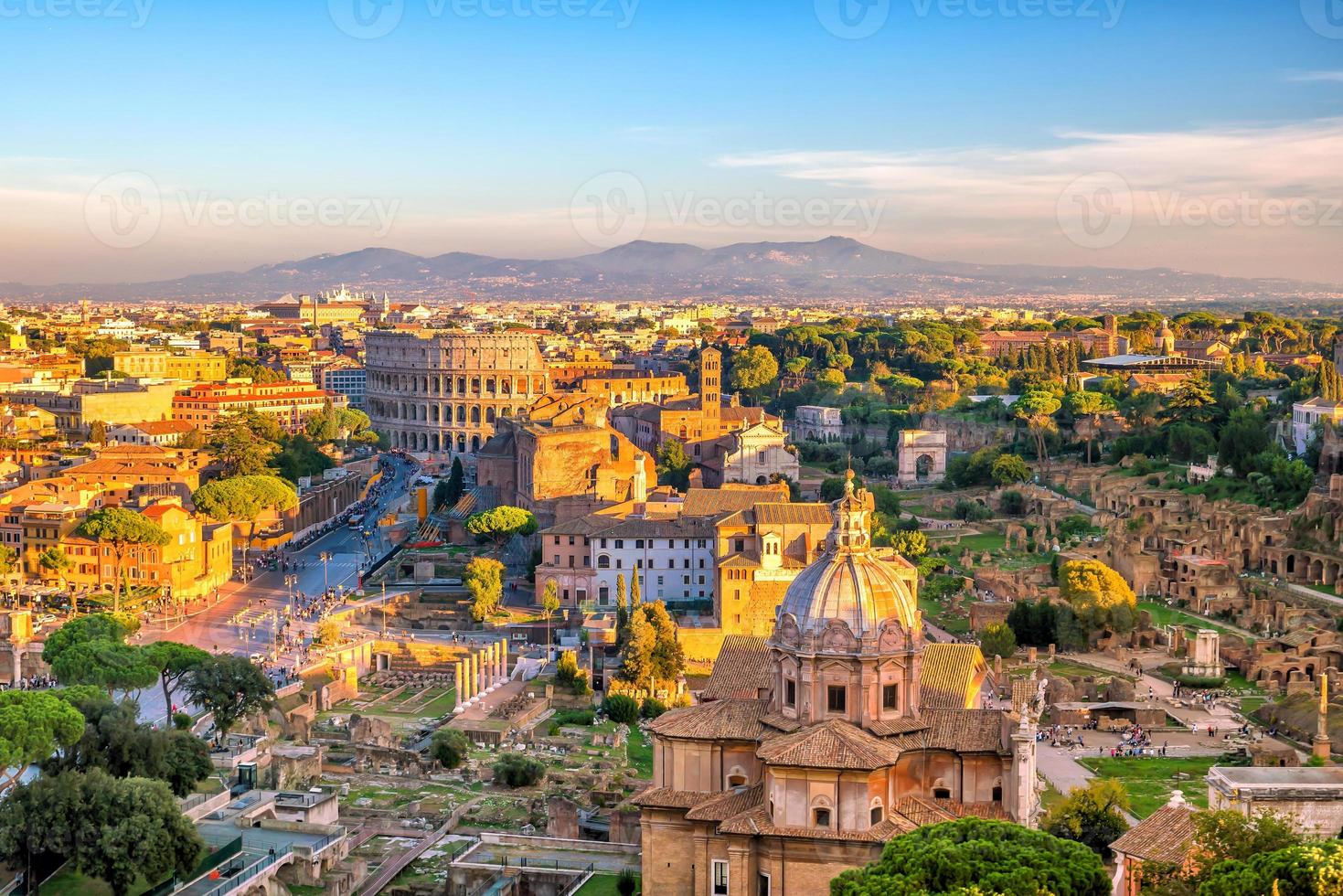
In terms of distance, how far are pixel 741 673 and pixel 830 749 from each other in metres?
3.81

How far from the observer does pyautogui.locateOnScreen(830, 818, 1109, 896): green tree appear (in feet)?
63.1

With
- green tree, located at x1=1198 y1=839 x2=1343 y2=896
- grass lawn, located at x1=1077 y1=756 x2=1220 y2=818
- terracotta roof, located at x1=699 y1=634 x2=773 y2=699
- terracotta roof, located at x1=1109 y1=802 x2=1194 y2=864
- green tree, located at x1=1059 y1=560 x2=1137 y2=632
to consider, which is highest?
green tree, located at x1=1198 y1=839 x2=1343 y2=896

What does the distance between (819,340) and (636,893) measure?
95.5 meters

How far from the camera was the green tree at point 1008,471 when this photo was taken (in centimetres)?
7456

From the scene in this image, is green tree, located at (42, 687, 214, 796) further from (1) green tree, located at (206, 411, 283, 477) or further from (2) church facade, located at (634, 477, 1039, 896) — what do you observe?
(1) green tree, located at (206, 411, 283, 477)

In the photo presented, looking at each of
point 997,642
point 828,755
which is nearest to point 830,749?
point 828,755

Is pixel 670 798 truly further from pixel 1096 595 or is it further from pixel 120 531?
pixel 120 531

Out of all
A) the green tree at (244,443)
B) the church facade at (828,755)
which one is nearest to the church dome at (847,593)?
the church facade at (828,755)

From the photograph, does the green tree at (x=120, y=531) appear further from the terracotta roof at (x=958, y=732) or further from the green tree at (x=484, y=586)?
the terracotta roof at (x=958, y=732)

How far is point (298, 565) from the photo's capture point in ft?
195

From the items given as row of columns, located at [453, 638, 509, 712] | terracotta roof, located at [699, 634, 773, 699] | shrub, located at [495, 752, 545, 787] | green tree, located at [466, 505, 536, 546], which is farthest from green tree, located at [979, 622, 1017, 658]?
terracotta roof, located at [699, 634, 773, 699]

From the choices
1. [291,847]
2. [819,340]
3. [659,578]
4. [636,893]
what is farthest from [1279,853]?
[819,340]

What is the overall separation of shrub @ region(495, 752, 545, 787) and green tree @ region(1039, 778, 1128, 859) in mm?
10547

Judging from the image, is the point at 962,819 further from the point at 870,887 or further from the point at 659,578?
the point at 659,578
